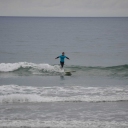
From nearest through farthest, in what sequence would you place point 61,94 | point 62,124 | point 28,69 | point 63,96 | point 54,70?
1. point 62,124
2. point 63,96
3. point 61,94
4. point 54,70
5. point 28,69

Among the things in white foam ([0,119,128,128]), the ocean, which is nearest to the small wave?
the ocean

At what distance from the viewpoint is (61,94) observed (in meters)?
17.0

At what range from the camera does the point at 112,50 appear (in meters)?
38.8

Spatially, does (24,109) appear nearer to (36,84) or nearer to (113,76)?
(36,84)

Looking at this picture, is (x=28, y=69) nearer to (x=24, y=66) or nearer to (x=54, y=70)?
(x=24, y=66)

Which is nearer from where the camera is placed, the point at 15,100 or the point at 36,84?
the point at 15,100

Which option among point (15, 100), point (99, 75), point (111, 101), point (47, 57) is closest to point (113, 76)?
point (99, 75)

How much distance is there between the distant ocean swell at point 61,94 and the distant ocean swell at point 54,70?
552 centimetres

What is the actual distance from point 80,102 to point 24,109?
2803mm

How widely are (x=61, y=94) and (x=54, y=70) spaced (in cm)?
782

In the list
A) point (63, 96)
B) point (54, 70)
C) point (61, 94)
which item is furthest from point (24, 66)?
point (63, 96)

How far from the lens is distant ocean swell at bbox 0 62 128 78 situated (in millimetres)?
24302

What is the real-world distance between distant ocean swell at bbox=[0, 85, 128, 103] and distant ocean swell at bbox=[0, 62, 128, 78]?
5.52 meters

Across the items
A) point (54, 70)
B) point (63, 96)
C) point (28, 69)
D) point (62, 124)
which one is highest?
point (28, 69)
